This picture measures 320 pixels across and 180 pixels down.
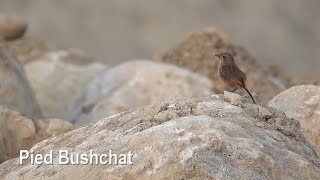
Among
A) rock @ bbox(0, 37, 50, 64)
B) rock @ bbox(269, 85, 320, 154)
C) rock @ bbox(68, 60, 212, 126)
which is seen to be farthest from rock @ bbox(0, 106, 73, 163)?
rock @ bbox(0, 37, 50, 64)

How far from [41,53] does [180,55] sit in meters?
3.03

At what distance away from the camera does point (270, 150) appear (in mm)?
5934

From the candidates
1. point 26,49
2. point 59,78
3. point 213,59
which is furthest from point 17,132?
point 26,49

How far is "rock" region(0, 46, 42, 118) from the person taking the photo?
1176 centimetres

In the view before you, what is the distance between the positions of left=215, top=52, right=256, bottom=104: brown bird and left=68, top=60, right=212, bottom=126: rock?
5.59m

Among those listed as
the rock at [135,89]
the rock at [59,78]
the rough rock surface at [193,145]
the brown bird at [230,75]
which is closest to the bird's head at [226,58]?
the brown bird at [230,75]

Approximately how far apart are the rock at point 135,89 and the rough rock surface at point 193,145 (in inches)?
270

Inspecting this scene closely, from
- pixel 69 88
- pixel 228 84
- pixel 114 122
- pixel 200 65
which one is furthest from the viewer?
pixel 200 65

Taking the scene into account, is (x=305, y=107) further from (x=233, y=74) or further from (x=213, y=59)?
(x=213, y=59)

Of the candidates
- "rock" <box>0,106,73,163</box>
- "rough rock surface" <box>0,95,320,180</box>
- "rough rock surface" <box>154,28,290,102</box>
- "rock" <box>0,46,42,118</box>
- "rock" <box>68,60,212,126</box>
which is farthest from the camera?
"rough rock surface" <box>154,28,290,102</box>

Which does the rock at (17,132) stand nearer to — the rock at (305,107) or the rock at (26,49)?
the rock at (305,107)

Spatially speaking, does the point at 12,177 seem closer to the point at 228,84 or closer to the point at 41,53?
the point at 228,84

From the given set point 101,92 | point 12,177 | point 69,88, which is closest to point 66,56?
point 69,88

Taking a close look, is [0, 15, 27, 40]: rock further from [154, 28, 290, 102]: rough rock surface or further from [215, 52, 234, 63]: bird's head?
[215, 52, 234, 63]: bird's head
